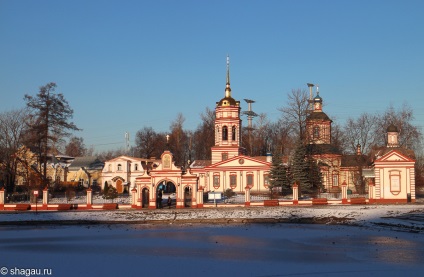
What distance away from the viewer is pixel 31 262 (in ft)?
59.1

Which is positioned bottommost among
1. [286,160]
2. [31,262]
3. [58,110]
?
[31,262]

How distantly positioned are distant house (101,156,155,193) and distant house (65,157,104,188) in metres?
7.42

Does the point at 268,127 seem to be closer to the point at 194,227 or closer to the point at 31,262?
the point at 194,227

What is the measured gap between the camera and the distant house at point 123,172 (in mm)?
77000

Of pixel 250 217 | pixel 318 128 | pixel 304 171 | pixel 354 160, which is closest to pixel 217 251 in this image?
pixel 250 217

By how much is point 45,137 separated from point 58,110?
116 inches

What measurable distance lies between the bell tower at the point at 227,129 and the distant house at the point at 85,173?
23.1 m

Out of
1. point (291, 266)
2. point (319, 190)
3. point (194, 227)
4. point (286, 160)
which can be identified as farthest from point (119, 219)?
point (286, 160)

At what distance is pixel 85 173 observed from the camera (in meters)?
85.8

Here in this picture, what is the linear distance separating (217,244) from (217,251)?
2351mm

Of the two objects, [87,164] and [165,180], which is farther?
[87,164]

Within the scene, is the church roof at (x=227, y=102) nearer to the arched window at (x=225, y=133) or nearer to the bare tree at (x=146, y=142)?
the arched window at (x=225, y=133)

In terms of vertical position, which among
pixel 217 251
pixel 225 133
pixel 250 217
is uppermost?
pixel 225 133

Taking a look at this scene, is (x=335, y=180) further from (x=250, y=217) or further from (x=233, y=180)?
(x=250, y=217)
